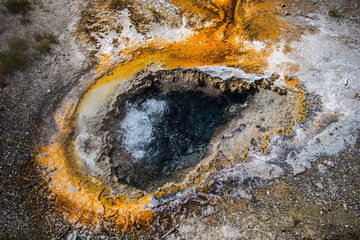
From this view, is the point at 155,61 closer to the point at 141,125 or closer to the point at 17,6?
the point at 141,125

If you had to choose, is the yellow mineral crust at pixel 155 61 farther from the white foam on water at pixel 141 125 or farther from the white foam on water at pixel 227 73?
the white foam on water at pixel 141 125

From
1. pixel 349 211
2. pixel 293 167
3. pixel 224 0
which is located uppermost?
pixel 224 0

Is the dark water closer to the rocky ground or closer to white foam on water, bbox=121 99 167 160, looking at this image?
white foam on water, bbox=121 99 167 160

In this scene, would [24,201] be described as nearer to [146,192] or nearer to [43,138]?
[43,138]

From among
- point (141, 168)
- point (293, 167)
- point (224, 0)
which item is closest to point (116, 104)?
point (141, 168)

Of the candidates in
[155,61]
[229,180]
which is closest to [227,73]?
[155,61]

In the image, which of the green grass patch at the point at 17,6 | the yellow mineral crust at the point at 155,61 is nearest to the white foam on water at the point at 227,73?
the yellow mineral crust at the point at 155,61

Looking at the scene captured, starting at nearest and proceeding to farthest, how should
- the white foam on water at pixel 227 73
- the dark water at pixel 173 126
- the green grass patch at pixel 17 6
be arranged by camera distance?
the dark water at pixel 173 126 → the white foam on water at pixel 227 73 → the green grass patch at pixel 17 6
